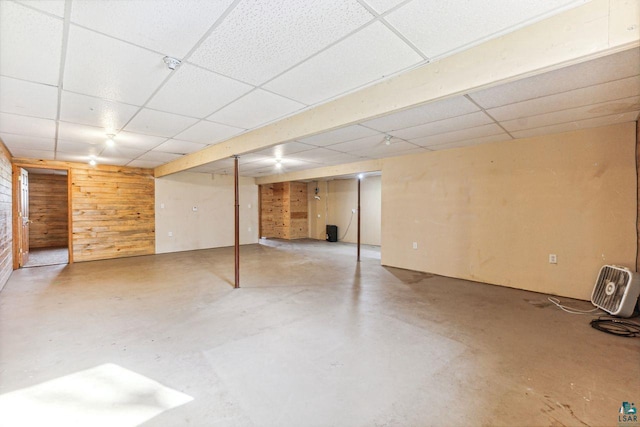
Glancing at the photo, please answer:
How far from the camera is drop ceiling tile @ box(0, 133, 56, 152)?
391 centimetres

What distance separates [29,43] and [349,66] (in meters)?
2.05

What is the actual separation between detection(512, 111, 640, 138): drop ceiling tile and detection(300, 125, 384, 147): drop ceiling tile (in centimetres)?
200

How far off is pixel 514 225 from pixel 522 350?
7.80 ft

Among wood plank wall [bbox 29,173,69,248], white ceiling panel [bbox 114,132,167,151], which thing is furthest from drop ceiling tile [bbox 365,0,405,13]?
wood plank wall [bbox 29,173,69,248]

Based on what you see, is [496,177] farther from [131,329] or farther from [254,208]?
[254,208]

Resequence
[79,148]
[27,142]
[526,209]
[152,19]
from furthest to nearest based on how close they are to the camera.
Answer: [79,148]
[27,142]
[526,209]
[152,19]

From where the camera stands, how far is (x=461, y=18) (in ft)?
5.06

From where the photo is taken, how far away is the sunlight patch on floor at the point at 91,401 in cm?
162

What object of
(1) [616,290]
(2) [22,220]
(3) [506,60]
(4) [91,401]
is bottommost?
(4) [91,401]

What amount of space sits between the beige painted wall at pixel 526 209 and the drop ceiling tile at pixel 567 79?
6.44 feet

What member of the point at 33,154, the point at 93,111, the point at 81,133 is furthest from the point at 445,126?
the point at 33,154

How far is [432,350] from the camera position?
241 cm

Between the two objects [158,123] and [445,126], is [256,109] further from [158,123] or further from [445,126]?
[445,126]

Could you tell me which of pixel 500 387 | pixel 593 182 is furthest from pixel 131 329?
pixel 593 182
